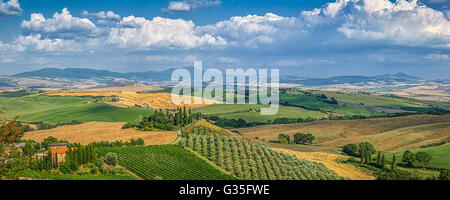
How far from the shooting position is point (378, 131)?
115 meters

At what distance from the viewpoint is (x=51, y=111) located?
14625 centimetres

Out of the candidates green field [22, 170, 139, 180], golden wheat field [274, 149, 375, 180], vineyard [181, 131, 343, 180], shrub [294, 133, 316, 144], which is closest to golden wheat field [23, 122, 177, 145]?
vineyard [181, 131, 343, 180]

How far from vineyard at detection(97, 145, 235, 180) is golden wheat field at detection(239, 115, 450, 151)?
52686 mm

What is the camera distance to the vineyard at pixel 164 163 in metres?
48.4

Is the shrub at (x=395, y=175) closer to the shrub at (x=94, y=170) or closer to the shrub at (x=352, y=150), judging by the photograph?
the shrub at (x=352, y=150)

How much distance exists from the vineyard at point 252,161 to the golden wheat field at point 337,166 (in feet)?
15.3

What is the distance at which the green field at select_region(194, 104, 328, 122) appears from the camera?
502ft

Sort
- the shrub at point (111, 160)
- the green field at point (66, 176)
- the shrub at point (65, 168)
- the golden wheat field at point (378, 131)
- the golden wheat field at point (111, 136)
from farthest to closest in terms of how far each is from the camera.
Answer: the golden wheat field at point (378, 131) → the golden wheat field at point (111, 136) → the shrub at point (111, 160) → the shrub at point (65, 168) → the green field at point (66, 176)

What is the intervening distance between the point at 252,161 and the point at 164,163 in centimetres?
1383

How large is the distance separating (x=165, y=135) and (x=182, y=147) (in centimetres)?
1599

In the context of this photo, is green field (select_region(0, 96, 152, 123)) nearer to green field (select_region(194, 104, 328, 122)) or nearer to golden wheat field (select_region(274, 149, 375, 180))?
green field (select_region(194, 104, 328, 122))

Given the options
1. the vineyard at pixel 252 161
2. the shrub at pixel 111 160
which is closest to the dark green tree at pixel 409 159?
the vineyard at pixel 252 161
